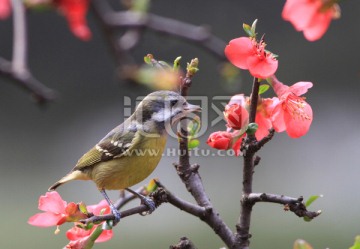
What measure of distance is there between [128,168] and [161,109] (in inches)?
8.1

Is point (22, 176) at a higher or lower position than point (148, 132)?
higher

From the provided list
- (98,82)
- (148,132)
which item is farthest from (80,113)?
(148,132)

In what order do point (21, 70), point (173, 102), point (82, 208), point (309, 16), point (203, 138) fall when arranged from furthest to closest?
point (203, 138)
point (173, 102)
point (21, 70)
point (82, 208)
point (309, 16)

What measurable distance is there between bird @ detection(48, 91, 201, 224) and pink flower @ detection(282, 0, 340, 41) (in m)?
0.80

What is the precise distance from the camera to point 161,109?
6.73ft

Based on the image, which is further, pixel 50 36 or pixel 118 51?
pixel 50 36

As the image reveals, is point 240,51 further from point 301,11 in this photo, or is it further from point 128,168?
point 128,168

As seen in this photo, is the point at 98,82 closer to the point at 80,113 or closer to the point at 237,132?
the point at 80,113

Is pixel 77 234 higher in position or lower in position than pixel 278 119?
lower

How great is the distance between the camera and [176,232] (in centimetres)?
504

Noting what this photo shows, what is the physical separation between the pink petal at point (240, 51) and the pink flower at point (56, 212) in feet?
1.32

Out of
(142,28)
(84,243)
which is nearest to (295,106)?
(84,243)

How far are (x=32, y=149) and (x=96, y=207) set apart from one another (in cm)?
487

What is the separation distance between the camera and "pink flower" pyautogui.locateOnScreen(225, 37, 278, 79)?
1.25 m
